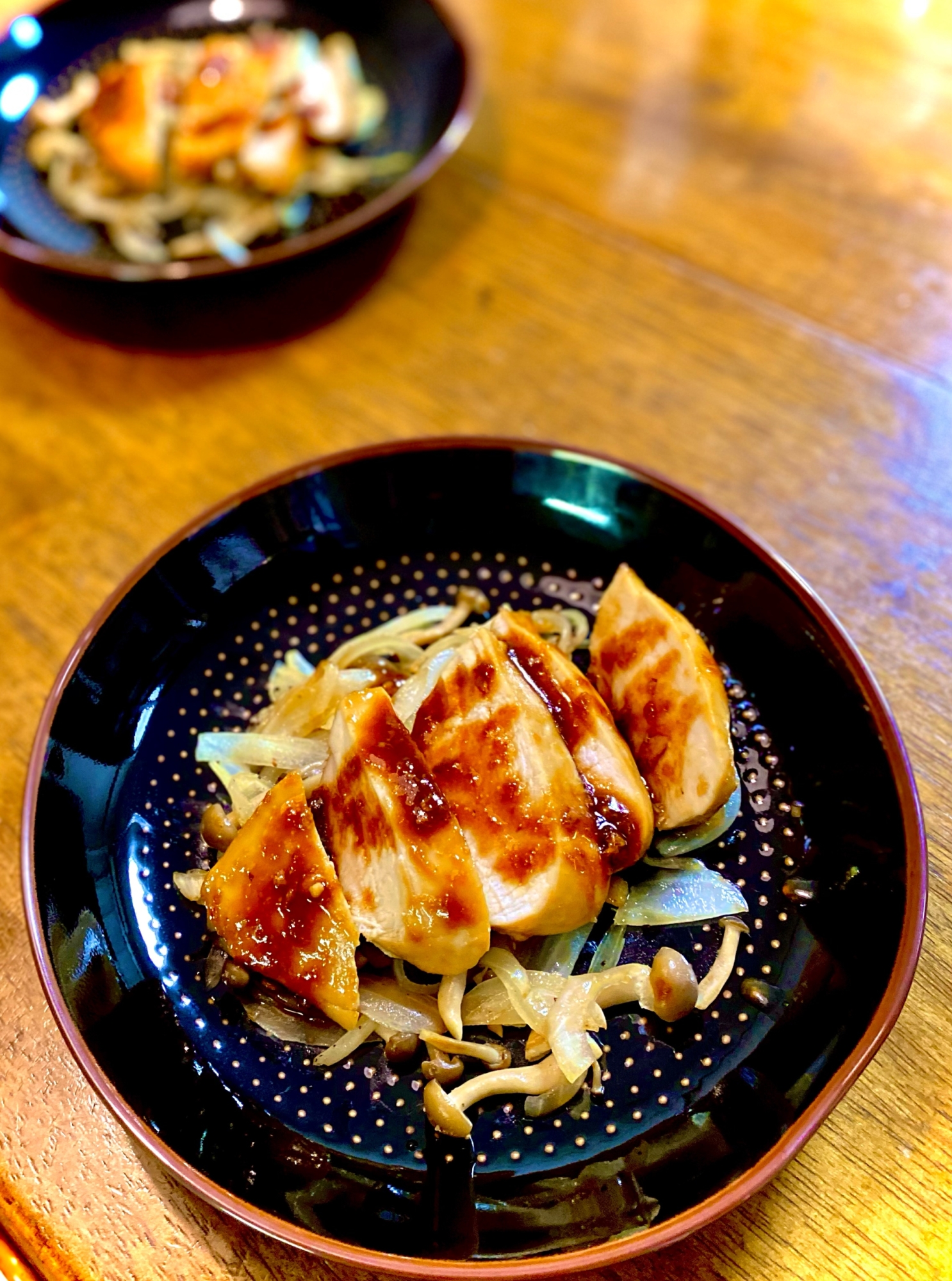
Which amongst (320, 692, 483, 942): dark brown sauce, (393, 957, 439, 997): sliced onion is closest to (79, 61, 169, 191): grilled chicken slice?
(320, 692, 483, 942): dark brown sauce

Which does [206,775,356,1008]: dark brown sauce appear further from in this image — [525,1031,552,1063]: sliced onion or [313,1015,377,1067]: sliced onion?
[525,1031,552,1063]: sliced onion

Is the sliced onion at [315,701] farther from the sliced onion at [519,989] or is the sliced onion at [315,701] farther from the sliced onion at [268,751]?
the sliced onion at [519,989]

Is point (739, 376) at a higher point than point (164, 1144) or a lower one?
higher

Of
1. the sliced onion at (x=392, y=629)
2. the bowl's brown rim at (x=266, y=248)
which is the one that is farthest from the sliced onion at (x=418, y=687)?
the bowl's brown rim at (x=266, y=248)

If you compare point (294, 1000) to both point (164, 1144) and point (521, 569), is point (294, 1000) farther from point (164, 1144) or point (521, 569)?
point (521, 569)

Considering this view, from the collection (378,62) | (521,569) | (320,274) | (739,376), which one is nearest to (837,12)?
(378,62)

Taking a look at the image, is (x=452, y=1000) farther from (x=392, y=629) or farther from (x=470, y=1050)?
(x=392, y=629)
